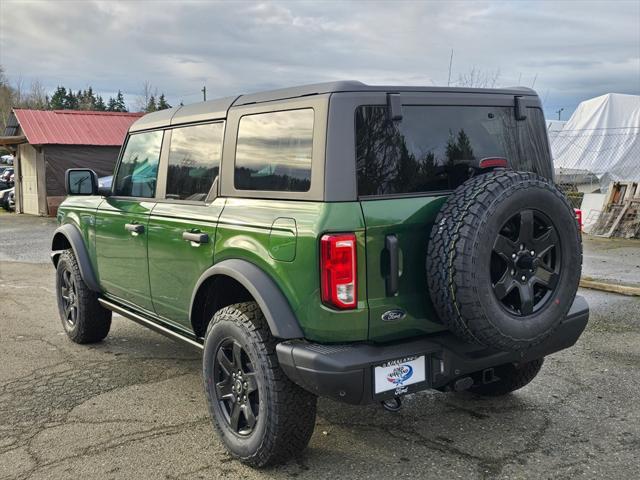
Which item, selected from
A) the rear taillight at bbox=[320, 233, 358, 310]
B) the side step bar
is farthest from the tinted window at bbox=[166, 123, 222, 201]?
the rear taillight at bbox=[320, 233, 358, 310]

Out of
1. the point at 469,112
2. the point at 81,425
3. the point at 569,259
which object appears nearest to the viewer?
the point at 569,259

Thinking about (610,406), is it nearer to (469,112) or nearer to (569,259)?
(569,259)

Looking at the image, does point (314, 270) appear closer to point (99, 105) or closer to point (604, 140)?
point (604, 140)

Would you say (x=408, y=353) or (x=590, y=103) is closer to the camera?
(x=408, y=353)

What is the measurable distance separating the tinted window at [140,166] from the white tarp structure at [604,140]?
1719 centimetres

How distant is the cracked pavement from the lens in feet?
10.9

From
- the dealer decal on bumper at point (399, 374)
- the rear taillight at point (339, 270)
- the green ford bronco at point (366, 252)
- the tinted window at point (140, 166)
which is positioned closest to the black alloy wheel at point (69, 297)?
the tinted window at point (140, 166)

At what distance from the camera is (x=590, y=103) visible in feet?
76.8

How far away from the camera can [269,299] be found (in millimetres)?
3057

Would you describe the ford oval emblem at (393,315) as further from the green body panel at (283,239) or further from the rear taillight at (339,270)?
the green body panel at (283,239)

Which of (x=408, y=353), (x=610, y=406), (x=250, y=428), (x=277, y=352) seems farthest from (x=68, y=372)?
(x=610, y=406)

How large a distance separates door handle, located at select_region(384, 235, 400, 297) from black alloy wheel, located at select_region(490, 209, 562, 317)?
460 millimetres

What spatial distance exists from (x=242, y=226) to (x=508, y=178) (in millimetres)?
1369

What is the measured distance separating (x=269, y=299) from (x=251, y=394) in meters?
0.60
